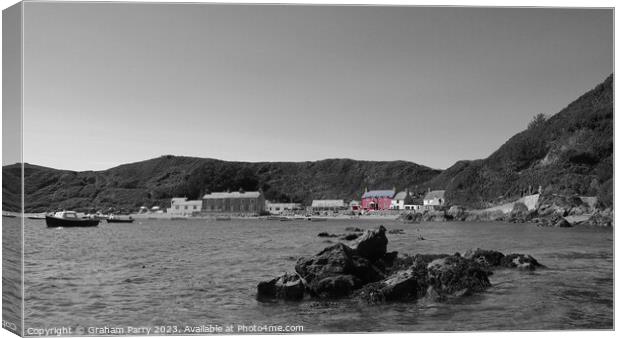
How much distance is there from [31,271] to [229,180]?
126 inches

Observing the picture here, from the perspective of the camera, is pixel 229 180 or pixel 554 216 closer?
pixel 229 180

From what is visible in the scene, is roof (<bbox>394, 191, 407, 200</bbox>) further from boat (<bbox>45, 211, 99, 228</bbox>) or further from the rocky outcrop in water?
boat (<bbox>45, 211, 99, 228</bbox>)

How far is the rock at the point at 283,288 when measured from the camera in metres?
9.06

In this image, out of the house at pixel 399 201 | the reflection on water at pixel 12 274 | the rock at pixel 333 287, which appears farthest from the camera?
the house at pixel 399 201

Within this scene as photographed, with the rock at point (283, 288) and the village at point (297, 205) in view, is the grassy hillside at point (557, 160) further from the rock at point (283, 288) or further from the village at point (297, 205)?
the rock at point (283, 288)

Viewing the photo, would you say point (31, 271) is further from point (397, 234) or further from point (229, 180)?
point (397, 234)

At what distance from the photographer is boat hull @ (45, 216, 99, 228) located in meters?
8.38

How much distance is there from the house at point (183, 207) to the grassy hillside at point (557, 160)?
4128 millimetres

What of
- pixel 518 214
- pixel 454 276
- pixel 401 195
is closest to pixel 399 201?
pixel 401 195

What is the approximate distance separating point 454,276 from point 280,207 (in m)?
3.21

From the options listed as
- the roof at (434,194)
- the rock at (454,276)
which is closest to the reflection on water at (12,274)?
the rock at (454,276)

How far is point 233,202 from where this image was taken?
10.0 m

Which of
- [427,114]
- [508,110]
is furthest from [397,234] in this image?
[508,110]

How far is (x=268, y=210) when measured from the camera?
9750mm
